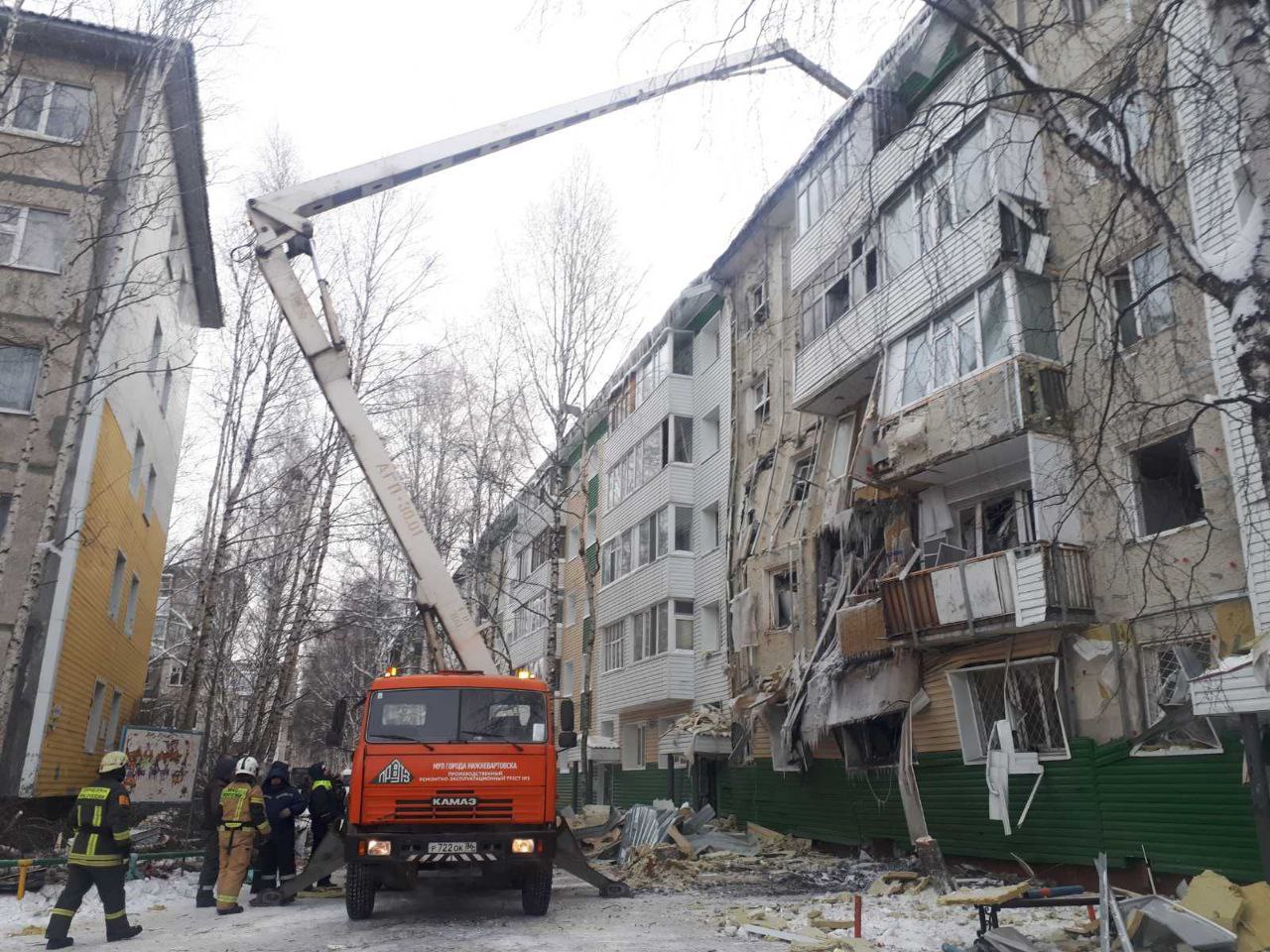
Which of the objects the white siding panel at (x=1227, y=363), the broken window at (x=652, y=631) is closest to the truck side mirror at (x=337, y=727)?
the white siding panel at (x=1227, y=363)

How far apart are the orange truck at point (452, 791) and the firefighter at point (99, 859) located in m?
2.11

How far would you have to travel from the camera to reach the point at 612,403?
33094mm

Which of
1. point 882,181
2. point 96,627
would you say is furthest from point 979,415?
point 96,627

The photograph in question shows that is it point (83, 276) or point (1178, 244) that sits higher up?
point (83, 276)

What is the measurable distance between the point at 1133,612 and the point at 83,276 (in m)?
17.3

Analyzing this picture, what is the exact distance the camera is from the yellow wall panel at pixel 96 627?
15797 millimetres

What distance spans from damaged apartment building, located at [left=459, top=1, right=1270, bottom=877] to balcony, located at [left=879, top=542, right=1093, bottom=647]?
0.14 ft

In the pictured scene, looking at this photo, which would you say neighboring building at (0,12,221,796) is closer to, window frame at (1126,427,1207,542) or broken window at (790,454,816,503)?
broken window at (790,454,816,503)

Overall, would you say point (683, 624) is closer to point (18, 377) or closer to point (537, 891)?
point (537, 891)

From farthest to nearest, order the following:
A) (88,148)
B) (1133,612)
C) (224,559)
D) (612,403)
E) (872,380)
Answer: (612,403) → (224,559) → (872,380) → (88,148) → (1133,612)

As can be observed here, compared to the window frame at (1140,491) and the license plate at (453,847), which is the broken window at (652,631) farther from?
the license plate at (453,847)

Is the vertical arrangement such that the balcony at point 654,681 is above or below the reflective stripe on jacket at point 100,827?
above

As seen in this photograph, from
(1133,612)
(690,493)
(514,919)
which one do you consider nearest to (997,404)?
(1133,612)

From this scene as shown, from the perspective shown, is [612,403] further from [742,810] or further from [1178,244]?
[1178,244]
